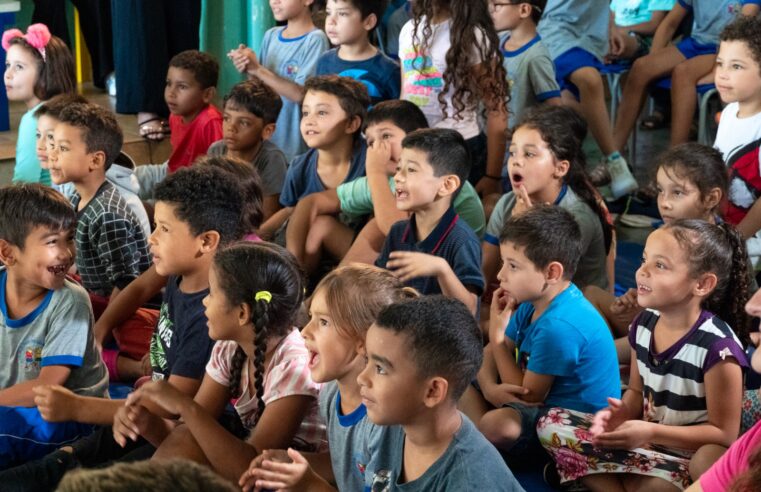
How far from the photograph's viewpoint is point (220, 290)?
241 cm

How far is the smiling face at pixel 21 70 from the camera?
4.30 m

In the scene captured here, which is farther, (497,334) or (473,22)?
(473,22)

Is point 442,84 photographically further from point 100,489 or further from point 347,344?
point 100,489

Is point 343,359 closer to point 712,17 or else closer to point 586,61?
point 586,61

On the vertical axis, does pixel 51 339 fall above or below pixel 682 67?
below

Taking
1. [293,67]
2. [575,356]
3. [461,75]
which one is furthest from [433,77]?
[575,356]

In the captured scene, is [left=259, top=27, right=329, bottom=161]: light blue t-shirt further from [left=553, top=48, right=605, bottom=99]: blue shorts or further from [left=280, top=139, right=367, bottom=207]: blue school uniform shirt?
[left=553, top=48, right=605, bottom=99]: blue shorts

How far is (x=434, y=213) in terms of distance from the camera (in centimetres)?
309

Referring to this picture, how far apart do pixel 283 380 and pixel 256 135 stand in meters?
1.87

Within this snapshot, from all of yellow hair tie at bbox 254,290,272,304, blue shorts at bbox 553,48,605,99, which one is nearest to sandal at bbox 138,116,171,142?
blue shorts at bbox 553,48,605,99

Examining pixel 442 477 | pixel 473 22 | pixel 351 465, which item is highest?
pixel 473 22

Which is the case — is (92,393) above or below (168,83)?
below

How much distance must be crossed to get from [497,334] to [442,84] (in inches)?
56.8

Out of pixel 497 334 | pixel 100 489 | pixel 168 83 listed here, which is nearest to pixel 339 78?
pixel 168 83
